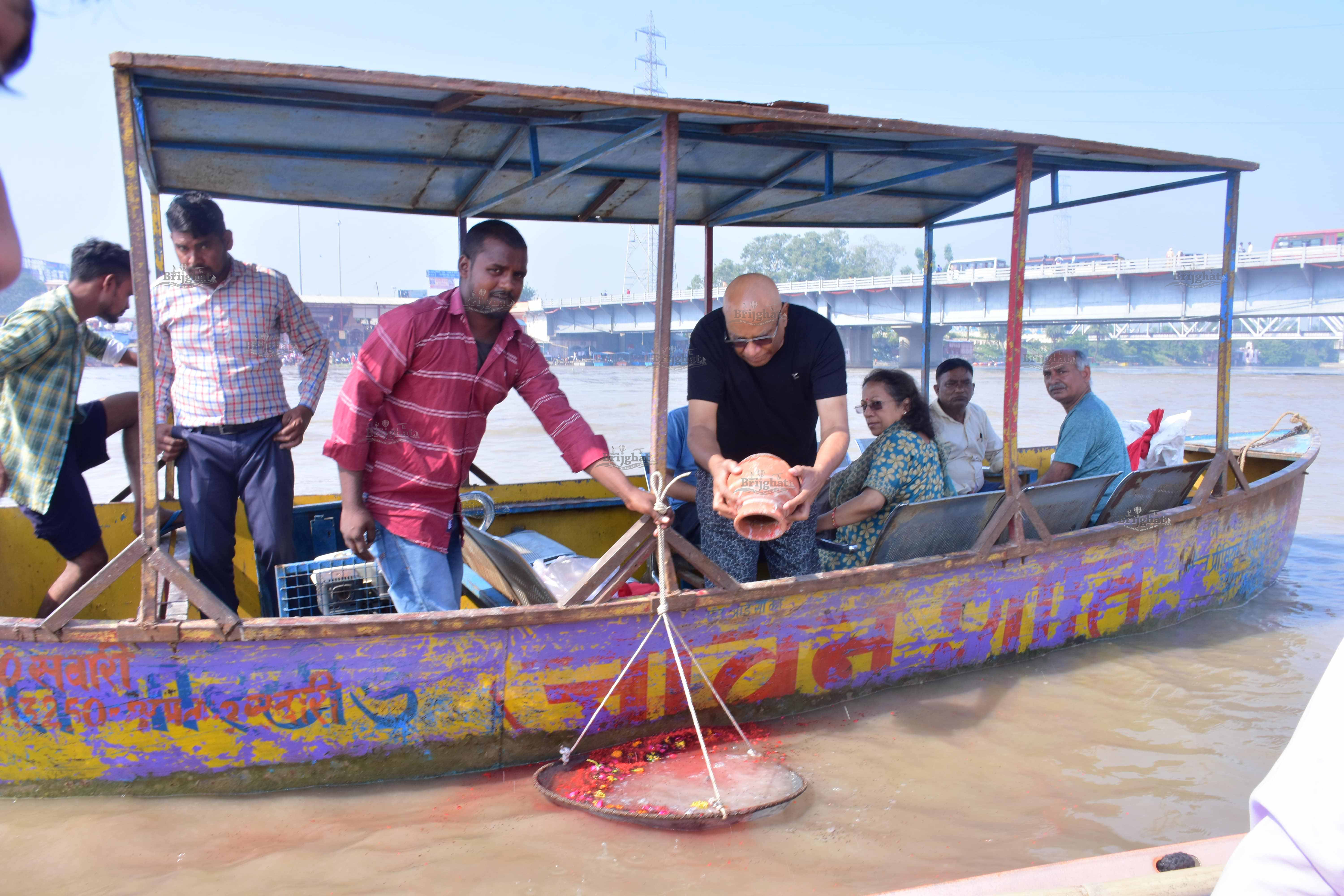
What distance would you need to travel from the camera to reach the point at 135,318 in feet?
8.46

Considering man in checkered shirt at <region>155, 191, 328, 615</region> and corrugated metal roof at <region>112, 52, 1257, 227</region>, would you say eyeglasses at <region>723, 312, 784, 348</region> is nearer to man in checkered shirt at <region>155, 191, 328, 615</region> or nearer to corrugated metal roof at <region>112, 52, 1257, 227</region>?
corrugated metal roof at <region>112, 52, 1257, 227</region>

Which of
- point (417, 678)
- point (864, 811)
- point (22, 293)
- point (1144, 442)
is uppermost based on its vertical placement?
point (22, 293)

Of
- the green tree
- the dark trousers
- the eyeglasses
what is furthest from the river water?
the green tree

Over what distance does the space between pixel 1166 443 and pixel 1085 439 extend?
4.33 feet

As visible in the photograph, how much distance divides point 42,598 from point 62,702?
1.70 m

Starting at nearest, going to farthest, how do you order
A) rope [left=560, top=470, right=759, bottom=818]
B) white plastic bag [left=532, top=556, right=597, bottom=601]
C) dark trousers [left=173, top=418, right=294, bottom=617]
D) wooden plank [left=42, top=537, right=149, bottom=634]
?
1. wooden plank [left=42, top=537, right=149, bottom=634]
2. rope [left=560, top=470, right=759, bottom=818]
3. dark trousers [left=173, top=418, right=294, bottom=617]
4. white plastic bag [left=532, top=556, right=597, bottom=601]

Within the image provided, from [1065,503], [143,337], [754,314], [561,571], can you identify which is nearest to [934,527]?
[1065,503]

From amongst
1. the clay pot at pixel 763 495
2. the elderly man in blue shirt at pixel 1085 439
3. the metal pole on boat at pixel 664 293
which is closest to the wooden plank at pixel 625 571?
the metal pole on boat at pixel 664 293

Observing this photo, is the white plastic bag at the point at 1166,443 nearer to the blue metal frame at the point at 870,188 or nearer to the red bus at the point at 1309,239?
the blue metal frame at the point at 870,188

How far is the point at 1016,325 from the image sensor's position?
3969 millimetres

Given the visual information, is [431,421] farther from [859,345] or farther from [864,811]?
[859,345]

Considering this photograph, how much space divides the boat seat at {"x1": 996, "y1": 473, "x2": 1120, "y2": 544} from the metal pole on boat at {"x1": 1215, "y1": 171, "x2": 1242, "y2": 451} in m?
0.73

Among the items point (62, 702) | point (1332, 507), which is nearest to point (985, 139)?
point (62, 702)

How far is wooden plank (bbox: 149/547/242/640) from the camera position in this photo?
2641 millimetres
